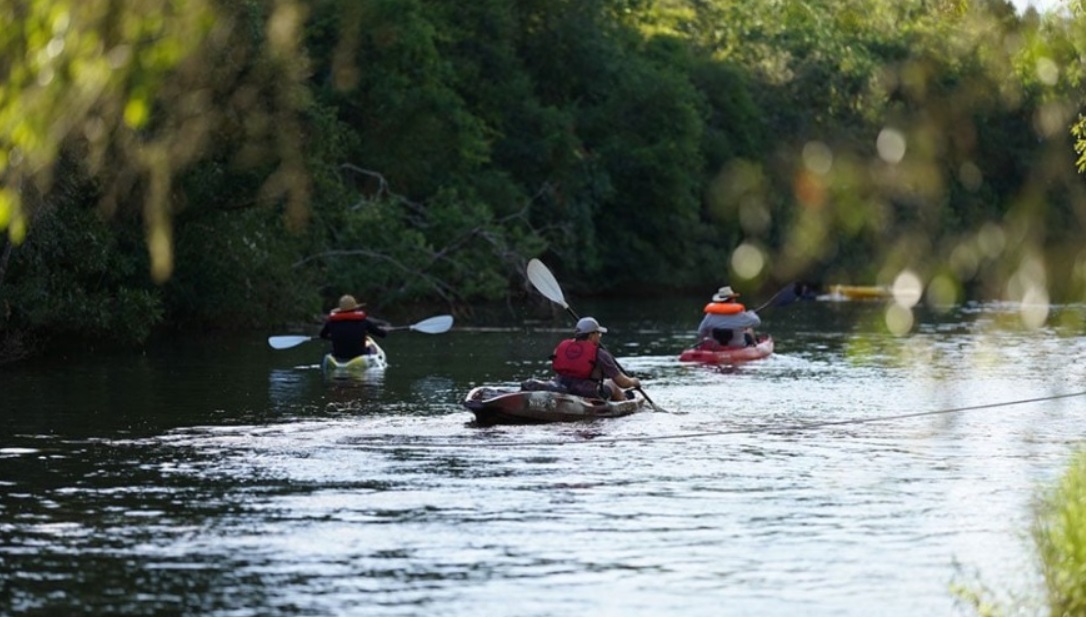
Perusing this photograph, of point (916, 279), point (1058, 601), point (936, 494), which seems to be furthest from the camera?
point (916, 279)

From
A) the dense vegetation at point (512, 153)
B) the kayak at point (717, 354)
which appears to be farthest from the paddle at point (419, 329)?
the kayak at point (717, 354)

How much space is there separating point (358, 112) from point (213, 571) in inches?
1888

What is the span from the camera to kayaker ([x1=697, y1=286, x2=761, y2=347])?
3703 cm

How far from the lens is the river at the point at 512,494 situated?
45.2 ft

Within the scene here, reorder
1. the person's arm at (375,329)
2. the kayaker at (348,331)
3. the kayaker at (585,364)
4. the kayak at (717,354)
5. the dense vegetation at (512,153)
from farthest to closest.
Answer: the kayak at (717,354) < the kayaker at (348,331) < the person's arm at (375,329) < the kayaker at (585,364) < the dense vegetation at (512,153)

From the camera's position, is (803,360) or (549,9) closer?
(803,360)

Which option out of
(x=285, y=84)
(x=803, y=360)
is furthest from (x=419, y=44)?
(x=803, y=360)

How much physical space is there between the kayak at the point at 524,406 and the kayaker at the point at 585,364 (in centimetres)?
28

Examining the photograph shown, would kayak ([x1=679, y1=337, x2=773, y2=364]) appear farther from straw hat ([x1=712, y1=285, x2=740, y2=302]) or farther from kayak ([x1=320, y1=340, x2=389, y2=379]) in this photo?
kayak ([x1=320, y1=340, x2=389, y2=379])

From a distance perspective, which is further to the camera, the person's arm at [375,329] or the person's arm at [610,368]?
the person's arm at [375,329]

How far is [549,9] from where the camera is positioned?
71438 mm

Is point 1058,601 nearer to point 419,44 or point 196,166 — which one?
point 196,166

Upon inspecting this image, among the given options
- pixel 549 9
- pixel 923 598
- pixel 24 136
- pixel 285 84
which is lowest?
pixel 923 598

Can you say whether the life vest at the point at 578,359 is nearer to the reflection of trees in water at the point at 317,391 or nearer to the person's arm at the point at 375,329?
the reflection of trees in water at the point at 317,391
